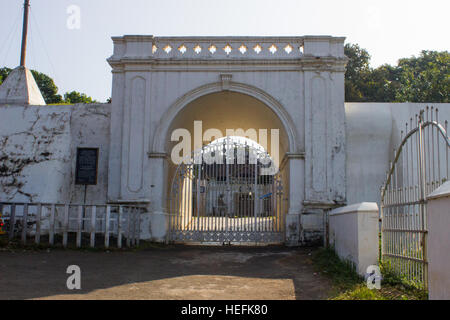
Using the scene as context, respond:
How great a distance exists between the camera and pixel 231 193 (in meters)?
11.1

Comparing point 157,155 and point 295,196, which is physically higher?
point 157,155

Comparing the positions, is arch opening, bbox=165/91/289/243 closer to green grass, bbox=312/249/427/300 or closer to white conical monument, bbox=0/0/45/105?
white conical monument, bbox=0/0/45/105

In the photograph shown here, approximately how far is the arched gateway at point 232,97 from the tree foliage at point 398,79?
10508 mm

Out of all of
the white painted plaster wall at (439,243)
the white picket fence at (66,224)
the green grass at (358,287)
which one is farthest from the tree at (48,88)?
the white painted plaster wall at (439,243)

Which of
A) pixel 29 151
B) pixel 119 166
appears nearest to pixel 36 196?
pixel 29 151

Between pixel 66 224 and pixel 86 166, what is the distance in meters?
2.69

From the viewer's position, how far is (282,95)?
35.6 ft

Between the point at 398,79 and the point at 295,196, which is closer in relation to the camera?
the point at 295,196

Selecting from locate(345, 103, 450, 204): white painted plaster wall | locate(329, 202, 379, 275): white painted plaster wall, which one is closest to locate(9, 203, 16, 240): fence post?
locate(329, 202, 379, 275): white painted plaster wall

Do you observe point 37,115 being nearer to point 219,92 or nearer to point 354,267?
point 219,92

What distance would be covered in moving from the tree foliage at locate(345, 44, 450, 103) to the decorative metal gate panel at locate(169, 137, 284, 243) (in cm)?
1140

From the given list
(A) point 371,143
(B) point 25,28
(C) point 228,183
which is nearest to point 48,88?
(B) point 25,28

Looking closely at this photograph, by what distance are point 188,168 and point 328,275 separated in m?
5.88

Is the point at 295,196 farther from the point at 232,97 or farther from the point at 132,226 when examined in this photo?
the point at 132,226
